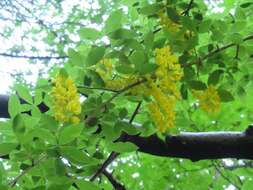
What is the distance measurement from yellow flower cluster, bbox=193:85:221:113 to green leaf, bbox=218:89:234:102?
0.02 m

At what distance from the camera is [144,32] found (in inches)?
57.9

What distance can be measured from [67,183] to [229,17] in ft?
2.77

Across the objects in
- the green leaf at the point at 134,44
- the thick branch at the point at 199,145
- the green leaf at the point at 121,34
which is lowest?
the thick branch at the point at 199,145

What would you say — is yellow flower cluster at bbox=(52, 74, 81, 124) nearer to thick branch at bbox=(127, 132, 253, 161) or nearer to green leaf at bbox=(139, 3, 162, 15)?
green leaf at bbox=(139, 3, 162, 15)

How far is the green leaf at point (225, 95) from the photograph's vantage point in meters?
1.47

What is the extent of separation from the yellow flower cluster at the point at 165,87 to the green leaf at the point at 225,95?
22cm

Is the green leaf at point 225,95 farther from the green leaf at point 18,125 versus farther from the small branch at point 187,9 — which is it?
the green leaf at point 18,125

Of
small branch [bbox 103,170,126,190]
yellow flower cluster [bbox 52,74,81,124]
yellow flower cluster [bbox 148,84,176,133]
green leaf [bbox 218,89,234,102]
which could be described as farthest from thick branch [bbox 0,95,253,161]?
yellow flower cluster [bbox 52,74,81,124]

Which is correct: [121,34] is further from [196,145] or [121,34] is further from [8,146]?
[196,145]

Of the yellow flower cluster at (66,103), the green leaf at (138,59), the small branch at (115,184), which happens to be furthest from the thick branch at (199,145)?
the yellow flower cluster at (66,103)

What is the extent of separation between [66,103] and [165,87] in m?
0.30

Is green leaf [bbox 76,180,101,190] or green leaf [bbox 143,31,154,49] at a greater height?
green leaf [bbox 143,31,154,49]

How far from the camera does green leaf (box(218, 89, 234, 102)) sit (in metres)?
1.47

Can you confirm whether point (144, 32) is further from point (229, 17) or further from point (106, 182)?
point (106, 182)
